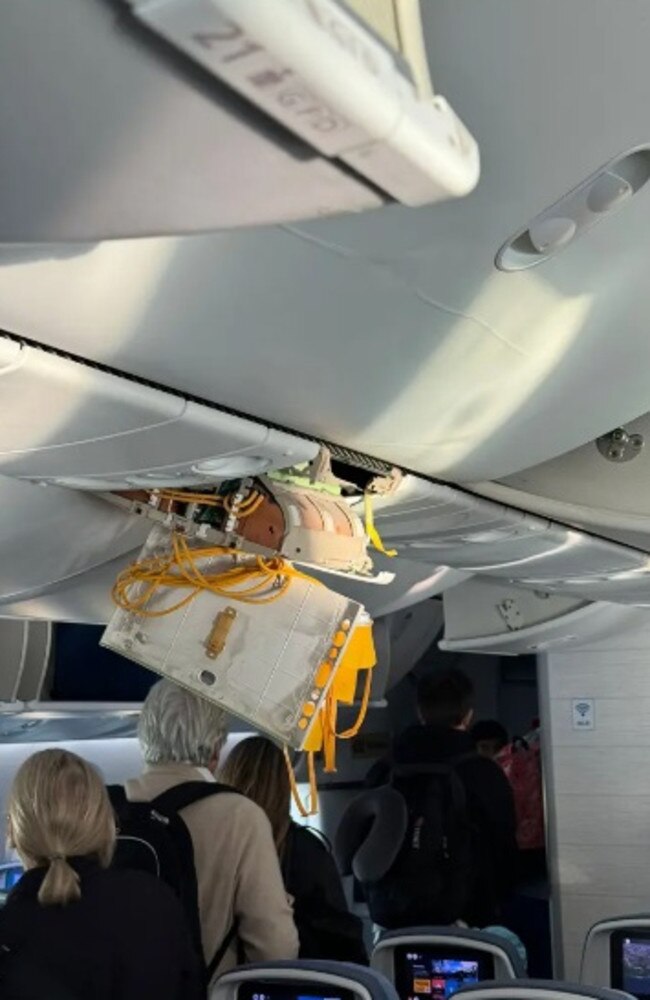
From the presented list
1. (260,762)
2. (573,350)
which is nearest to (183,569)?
(573,350)

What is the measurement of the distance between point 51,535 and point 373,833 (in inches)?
158

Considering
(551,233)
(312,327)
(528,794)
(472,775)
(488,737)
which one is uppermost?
(551,233)

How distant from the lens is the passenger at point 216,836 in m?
3.88

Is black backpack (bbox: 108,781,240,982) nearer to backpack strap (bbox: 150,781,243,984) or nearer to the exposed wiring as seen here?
backpack strap (bbox: 150,781,243,984)

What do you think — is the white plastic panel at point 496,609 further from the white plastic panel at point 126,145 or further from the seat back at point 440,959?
the white plastic panel at point 126,145

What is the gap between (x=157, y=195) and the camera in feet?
4.13

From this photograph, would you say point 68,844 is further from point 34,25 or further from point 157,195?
point 34,25

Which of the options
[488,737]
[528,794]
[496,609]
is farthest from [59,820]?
[528,794]

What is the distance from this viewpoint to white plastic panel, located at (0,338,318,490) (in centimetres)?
217

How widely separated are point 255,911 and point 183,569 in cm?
116

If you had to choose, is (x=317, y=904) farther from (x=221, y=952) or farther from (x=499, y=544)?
(x=499, y=544)

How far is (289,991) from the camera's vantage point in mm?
3545

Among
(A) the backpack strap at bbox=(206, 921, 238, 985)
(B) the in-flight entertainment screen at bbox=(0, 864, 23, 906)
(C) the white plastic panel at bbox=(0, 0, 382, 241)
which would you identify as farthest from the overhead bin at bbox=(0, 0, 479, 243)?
(B) the in-flight entertainment screen at bbox=(0, 864, 23, 906)

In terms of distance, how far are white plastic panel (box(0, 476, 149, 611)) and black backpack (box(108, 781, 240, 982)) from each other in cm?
70
